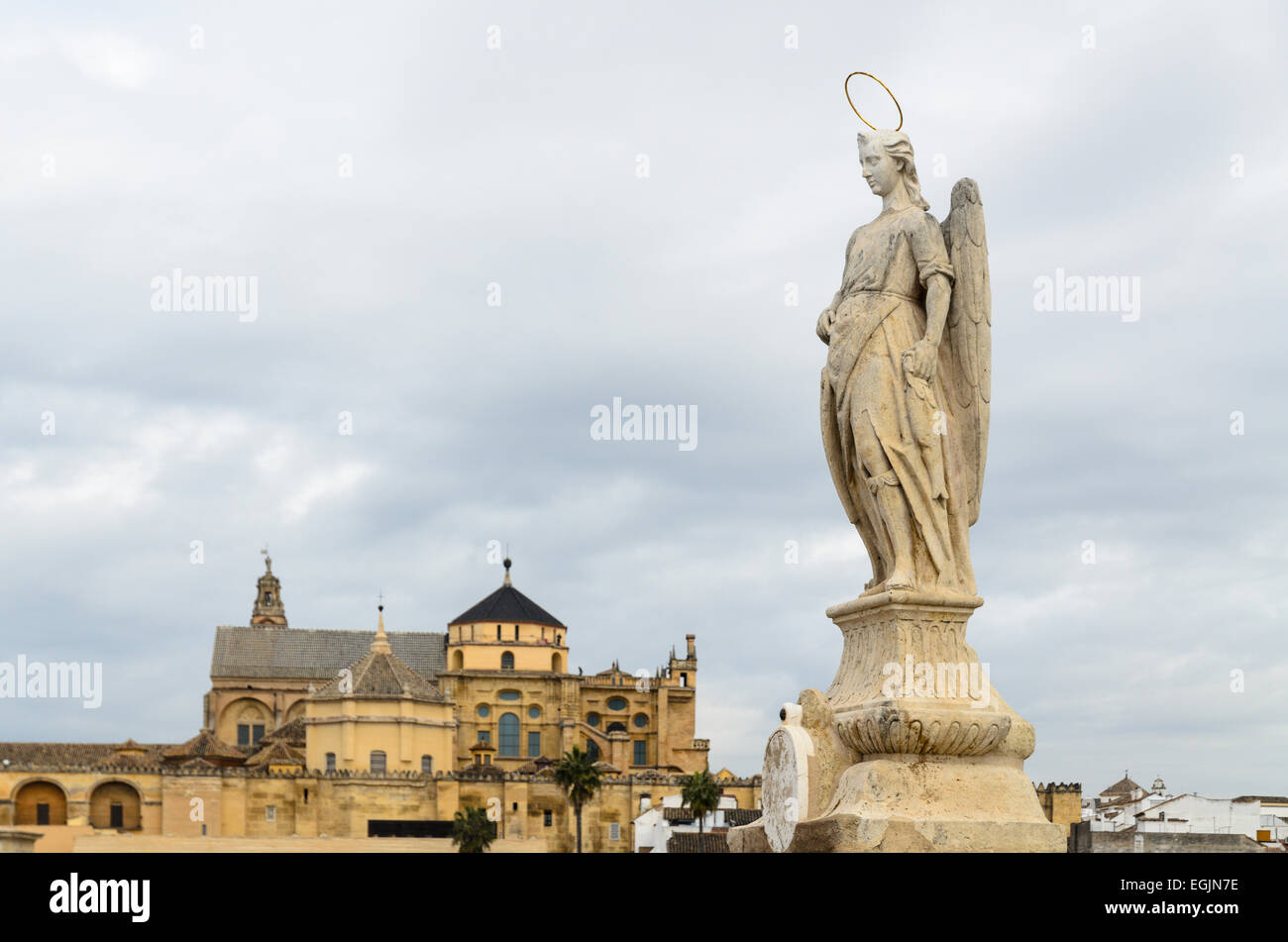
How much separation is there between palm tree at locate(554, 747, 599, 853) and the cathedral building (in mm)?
1828

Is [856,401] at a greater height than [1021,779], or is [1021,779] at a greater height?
[856,401]

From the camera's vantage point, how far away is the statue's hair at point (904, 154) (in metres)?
7.96

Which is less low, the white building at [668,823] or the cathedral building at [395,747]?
the cathedral building at [395,747]

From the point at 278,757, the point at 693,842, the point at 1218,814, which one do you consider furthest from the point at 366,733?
the point at 1218,814

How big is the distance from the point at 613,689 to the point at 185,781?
26852mm

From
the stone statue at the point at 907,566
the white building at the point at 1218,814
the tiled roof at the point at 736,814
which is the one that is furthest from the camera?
the tiled roof at the point at 736,814

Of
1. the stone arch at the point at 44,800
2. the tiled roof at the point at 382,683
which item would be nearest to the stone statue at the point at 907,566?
the tiled roof at the point at 382,683

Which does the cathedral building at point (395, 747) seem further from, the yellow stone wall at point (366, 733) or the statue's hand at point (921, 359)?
the statue's hand at point (921, 359)

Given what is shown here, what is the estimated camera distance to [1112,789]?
2773 inches

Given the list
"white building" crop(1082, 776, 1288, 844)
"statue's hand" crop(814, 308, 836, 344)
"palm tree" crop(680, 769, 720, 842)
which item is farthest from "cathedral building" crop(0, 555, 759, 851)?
"statue's hand" crop(814, 308, 836, 344)
